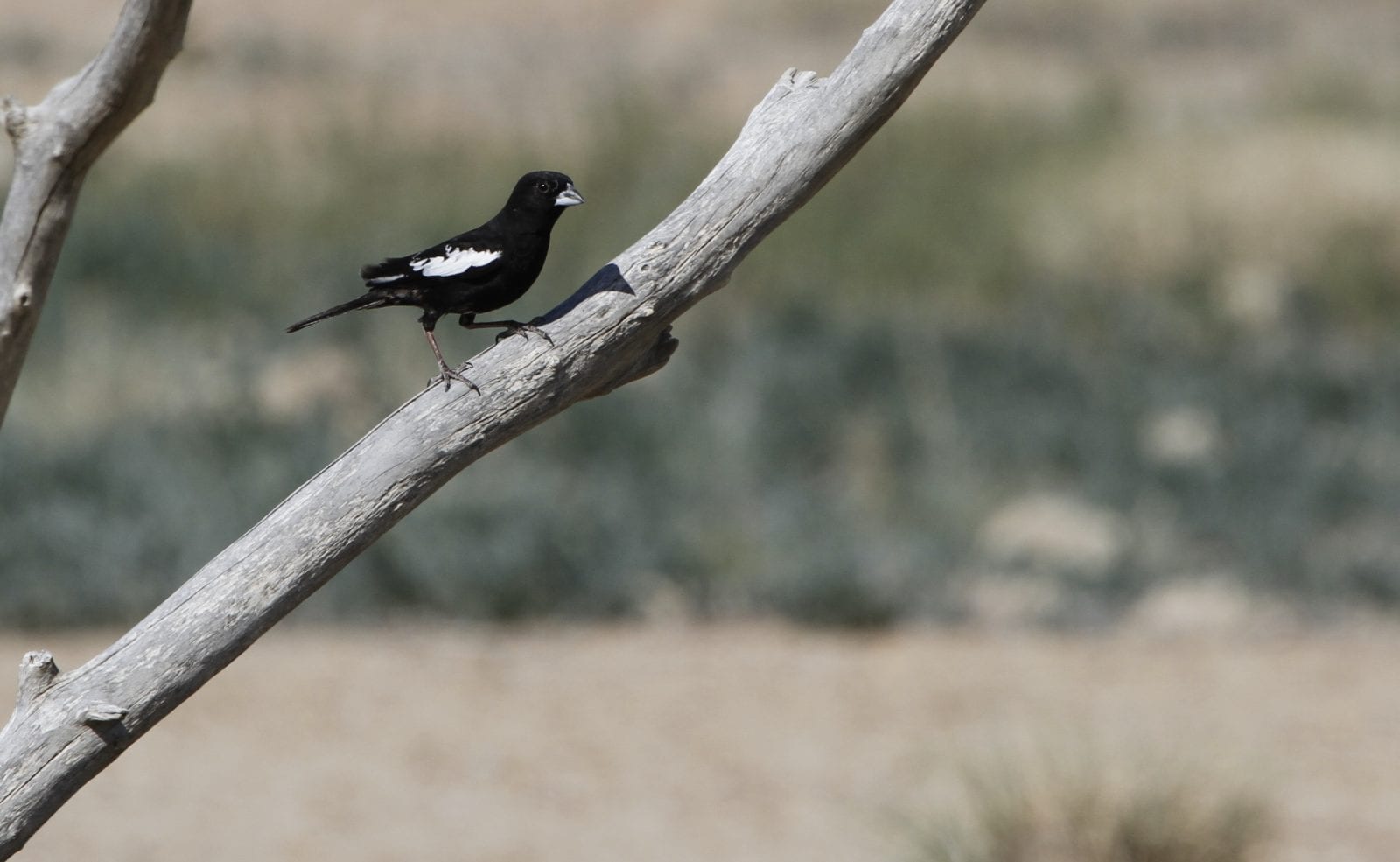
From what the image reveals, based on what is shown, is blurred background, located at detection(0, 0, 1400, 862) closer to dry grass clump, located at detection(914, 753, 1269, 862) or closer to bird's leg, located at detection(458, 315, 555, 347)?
dry grass clump, located at detection(914, 753, 1269, 862)

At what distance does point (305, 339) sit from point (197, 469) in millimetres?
3208

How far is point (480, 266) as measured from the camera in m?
2.58

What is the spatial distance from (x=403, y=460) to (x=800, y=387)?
32.7 ft

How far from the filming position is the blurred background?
28.3 ft

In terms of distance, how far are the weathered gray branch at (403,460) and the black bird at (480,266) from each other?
9cm

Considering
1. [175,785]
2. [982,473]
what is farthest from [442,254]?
[982,473]

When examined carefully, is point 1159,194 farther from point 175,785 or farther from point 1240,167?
point 175,785

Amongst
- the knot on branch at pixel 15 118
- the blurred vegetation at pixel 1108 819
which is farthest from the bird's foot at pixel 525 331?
the blurred vegetation at pixel 1108 819

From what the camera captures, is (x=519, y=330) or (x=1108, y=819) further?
(x=1108, y=819)

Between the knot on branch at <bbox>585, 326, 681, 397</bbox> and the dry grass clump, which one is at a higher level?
the knot on branch at <bbox>585, 326, 681, 397</bbox>

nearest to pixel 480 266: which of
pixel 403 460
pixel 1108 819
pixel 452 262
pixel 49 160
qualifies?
pixel 452 262

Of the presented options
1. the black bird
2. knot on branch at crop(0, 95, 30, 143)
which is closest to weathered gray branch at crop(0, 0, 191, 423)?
knot on branch at crop(0, 95, 30, 143)

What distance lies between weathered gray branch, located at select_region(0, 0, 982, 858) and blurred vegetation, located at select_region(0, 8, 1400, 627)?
6.51 metres

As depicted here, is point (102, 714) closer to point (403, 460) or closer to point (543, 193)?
point (403, 460)
